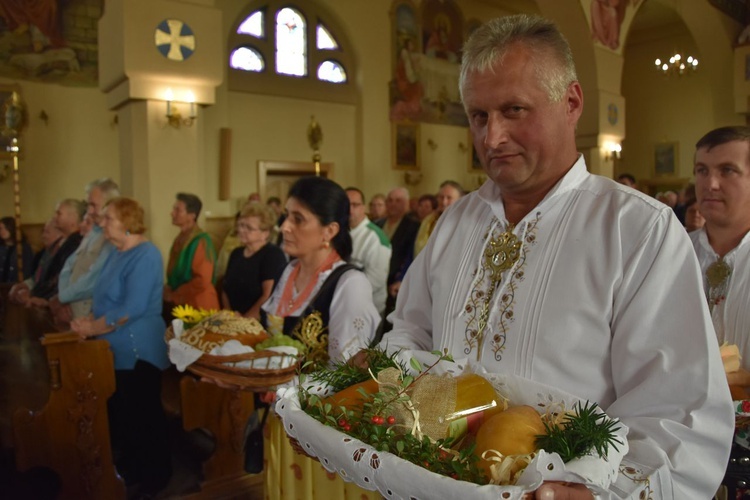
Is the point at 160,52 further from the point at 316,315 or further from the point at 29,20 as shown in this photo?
the point at 316,315

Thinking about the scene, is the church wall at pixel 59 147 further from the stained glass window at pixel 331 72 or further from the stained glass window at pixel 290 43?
the stained glass window at pixel 331 72

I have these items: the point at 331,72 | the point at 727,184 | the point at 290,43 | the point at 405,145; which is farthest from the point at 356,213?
the point at 405,145

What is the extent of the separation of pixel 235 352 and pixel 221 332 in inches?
7.1

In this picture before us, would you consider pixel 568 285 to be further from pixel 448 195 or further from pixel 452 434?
pixel 448 195

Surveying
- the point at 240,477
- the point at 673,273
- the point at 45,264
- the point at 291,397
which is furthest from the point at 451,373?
the point at 45,264

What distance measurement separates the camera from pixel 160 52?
7746mm

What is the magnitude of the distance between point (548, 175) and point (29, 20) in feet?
37.2

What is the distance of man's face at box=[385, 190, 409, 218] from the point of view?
7504 millimetres

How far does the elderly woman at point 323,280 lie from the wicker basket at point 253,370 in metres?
0.18

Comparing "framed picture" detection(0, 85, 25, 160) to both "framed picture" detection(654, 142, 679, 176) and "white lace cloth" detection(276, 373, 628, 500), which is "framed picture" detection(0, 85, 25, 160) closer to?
"white lace cloth" detection(276, 373, 628, 500)

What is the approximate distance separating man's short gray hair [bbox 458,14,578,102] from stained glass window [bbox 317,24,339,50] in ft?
41.7

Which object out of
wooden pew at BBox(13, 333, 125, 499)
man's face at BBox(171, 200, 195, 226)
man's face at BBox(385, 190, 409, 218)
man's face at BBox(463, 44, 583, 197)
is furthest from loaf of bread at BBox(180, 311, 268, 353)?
man's face at BBox(385, 190, 409, 218)

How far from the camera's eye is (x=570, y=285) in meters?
1.47

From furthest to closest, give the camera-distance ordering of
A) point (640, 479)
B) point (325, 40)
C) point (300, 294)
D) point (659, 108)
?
point (659, 108) < point (325, 40) < point (300, 294) < point (640, 479)
